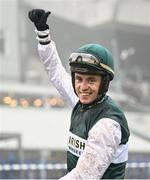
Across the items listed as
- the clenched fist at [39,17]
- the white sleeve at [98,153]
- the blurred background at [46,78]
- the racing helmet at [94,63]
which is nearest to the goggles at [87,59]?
the racing helmet at [94,63]

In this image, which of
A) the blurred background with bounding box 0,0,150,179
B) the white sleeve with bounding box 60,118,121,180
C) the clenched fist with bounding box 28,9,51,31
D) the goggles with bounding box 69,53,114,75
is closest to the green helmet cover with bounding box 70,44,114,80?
the goggles with bounding box 69,53,114,75

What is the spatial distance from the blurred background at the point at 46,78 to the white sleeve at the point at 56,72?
6.10 metres

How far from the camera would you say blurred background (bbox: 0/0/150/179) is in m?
8.09

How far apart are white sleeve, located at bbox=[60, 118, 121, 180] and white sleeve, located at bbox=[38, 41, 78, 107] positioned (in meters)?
0.45

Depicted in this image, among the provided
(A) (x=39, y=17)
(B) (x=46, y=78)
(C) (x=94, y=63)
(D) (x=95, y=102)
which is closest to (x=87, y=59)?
(C) (x=94, y=63)

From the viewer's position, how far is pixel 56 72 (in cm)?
180

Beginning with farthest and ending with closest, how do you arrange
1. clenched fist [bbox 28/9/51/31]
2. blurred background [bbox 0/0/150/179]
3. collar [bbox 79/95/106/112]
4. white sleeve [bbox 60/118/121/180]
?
blurred background [bbox 0/0/150/179]
clenched fist [bbox 28/9/51/31]
collar [bbox 79/95/106/112]
white sleeve [bbox 60/118/121/180]

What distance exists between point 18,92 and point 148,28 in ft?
8.16

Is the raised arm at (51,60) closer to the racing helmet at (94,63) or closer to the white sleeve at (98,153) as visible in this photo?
the racing helmet at (94,63)

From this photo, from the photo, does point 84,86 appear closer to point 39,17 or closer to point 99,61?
point 99,61

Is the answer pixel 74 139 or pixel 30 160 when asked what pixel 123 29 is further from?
pixel 74 139

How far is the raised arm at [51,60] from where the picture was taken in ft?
5.65

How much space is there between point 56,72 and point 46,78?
6273 mm

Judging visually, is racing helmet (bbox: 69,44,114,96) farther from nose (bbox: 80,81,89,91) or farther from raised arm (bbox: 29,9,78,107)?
raised arm (bbox: 29,9,78,107)
